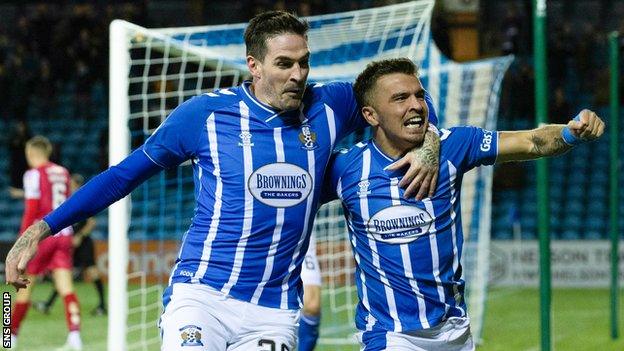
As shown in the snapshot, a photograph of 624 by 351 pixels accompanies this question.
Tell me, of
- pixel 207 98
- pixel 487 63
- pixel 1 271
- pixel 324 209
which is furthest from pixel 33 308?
→ pixel 207 98

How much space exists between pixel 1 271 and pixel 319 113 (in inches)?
512

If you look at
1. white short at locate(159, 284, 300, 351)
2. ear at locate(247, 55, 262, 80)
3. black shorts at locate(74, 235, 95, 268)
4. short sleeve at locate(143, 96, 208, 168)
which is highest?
black shorts at locate(74, 235, 95, 268)

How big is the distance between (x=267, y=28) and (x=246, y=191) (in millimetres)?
660

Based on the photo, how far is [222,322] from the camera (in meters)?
4.38

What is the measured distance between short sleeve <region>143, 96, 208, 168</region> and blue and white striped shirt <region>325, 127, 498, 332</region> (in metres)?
0.60

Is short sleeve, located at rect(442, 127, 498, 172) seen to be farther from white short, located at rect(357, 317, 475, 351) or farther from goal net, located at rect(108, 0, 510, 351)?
goal net, located at rect(108, 0, 510, 351)

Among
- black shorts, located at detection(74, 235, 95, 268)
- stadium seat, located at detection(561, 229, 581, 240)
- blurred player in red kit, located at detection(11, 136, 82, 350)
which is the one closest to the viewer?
blurred player in red kit, located at detection(11, 136, 82, 350)

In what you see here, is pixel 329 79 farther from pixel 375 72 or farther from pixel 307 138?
pixel 307 138

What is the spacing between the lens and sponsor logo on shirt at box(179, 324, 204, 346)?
425cm

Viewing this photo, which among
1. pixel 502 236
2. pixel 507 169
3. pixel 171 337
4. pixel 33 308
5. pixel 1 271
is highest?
pixel 507 169

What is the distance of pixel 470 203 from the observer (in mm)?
10836

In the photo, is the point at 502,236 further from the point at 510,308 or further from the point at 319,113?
the point at 319,113

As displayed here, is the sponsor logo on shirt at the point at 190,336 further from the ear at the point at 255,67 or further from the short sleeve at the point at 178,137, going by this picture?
the ear at the point at 255,67

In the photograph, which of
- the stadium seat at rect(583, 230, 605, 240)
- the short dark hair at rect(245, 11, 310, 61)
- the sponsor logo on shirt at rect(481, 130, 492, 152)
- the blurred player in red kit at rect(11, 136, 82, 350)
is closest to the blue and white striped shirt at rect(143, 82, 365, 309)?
the short dark hair at rect(245, 11, 310, 61)
